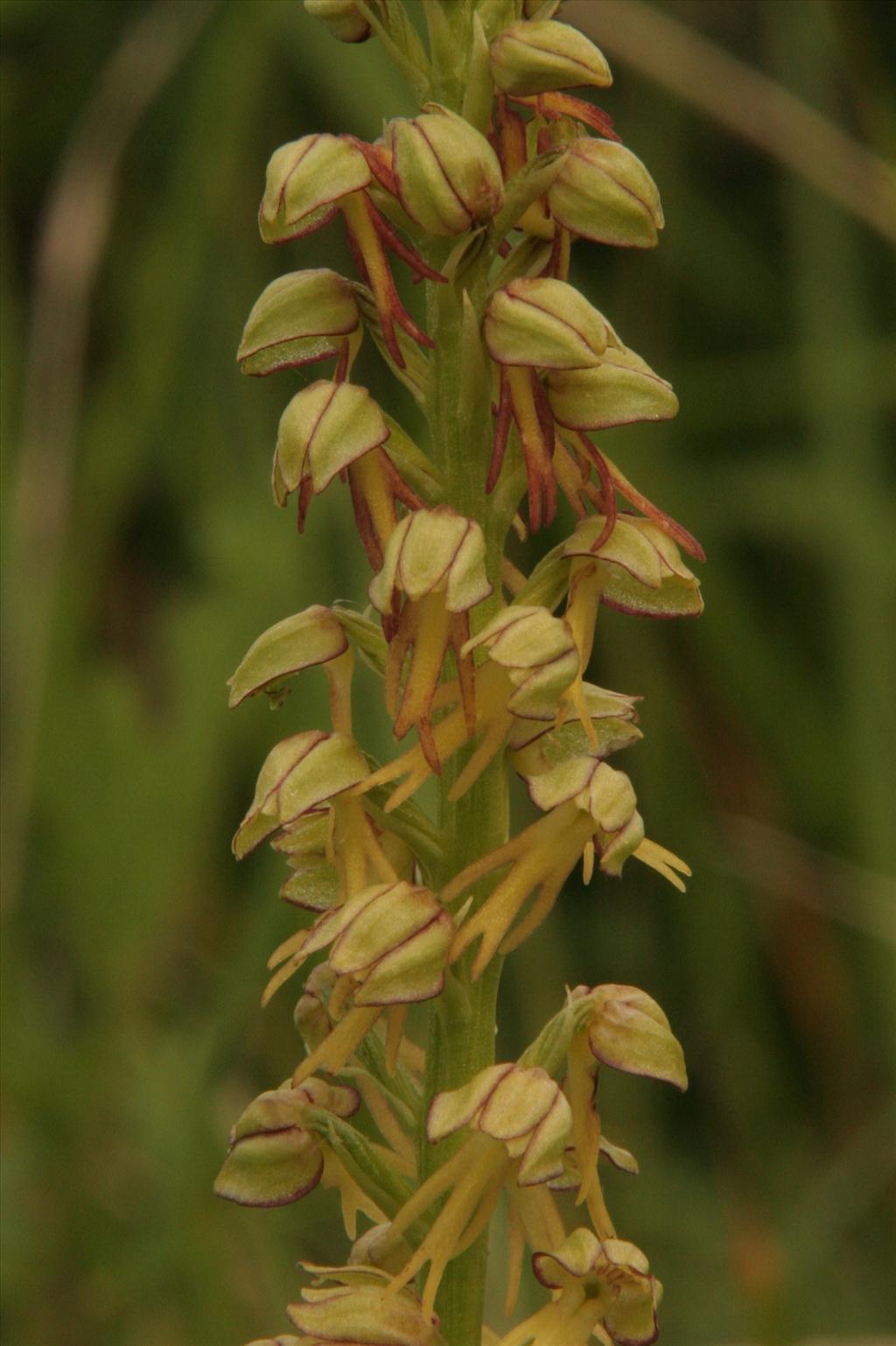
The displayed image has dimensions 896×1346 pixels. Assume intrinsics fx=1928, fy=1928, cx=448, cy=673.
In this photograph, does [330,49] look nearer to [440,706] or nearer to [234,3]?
[234,3]

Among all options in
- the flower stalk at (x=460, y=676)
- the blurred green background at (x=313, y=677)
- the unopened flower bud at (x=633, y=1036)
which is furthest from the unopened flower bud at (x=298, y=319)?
the blurred green background at (x=313, y=677)

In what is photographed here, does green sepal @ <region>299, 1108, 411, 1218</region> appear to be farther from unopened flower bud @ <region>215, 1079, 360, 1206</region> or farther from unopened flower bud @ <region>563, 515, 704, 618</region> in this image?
unopened flower bud @ <region>563, 515, 704, 618</region>

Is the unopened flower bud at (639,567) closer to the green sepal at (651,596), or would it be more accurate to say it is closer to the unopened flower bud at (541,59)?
the green sepal at (651,596)

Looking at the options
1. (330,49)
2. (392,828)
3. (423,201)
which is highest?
(330,49)

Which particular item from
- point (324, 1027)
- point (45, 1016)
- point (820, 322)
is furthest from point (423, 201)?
point (820, 322)

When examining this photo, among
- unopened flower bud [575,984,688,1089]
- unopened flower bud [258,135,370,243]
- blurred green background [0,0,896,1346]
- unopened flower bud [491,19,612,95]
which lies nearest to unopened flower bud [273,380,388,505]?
unopened flower bud [258,135,370,243]

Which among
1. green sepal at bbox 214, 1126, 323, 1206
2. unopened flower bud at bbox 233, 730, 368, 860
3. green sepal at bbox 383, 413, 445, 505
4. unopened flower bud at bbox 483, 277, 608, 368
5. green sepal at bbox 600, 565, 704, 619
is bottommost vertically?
green sepal at bbox 214, 1126, 323, 1206
